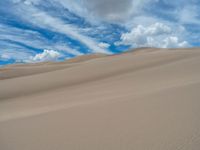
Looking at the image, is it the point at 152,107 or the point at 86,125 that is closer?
the point at 86,125

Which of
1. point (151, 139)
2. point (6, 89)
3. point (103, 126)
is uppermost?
point (6, 89)

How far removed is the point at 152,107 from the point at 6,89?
11043mm

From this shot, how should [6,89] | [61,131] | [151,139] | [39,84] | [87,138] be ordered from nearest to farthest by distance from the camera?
[151,139], [87,138], [61,131], [6,89], [39,84]

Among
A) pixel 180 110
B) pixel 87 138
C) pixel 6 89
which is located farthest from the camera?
pixel 6 89

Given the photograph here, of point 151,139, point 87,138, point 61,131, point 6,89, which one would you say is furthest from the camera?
point 6,89

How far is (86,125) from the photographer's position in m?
4.21

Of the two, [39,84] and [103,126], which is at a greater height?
[39,84]

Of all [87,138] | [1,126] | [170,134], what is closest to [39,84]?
[1,126]

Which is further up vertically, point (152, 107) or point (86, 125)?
point (152, 107)

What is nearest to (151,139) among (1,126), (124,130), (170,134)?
(170,134)

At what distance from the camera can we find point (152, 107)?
4816 millimetres

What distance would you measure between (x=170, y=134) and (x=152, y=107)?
5.22 feet

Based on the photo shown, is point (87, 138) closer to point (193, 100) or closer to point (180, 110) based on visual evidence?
point (180, 110)

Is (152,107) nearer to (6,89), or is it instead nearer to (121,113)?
(121,113)
